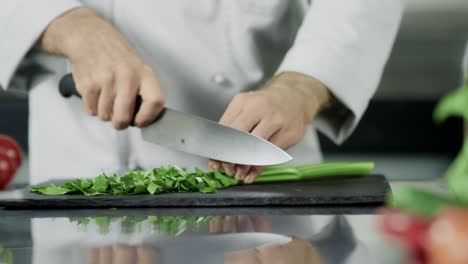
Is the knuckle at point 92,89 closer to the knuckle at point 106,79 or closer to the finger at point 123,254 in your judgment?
the knuckle at point 106,79

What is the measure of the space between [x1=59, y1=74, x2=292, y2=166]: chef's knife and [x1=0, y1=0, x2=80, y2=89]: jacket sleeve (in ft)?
0.72

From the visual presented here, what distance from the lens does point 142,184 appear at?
38.0 inches

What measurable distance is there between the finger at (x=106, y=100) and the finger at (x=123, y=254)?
17.5 inches

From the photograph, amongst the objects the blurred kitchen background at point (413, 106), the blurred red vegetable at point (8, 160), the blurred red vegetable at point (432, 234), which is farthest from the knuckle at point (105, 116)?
the blurred kitchen background at point (413, 106)

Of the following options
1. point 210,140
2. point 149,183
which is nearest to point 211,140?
point 210,140

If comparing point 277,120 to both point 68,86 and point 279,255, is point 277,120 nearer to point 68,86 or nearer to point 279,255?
point 68,86

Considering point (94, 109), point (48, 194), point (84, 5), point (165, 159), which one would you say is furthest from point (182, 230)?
point (84, 5)

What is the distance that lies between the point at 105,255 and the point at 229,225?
0.65 ft

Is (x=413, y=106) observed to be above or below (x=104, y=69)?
below

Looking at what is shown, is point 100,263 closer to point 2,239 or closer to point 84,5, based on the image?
point 2,239

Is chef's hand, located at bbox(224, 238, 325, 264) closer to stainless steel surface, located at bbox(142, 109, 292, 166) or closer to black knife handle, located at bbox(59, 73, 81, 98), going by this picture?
stainless steel surface, located at bbox(142, 109, 292, 166)

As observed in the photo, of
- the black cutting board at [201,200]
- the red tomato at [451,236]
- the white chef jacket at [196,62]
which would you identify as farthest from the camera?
the white chef jacket at [196,62]

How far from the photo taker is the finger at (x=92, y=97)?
43.0 inches

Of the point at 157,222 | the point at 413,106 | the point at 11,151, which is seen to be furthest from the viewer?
the point at 413,106
